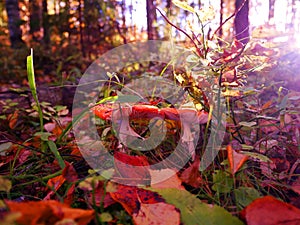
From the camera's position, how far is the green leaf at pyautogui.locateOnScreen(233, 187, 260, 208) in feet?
1.77

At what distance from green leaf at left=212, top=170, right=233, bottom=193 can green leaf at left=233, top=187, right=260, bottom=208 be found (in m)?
0.03

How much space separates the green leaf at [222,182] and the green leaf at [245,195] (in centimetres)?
3

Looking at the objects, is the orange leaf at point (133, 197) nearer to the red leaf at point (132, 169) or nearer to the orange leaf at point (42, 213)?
the red leaf at point (132, 169)

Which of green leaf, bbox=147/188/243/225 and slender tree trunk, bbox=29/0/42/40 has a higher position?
slender tree trunk, bbox=29/0/42/40

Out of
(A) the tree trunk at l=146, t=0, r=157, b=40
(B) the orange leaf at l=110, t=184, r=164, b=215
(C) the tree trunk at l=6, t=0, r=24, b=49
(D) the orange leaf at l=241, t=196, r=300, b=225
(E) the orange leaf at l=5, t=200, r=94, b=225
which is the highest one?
(C) the tree trunk at l=6, t=0, r=24, b=49

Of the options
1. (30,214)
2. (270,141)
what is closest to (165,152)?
(270,141)

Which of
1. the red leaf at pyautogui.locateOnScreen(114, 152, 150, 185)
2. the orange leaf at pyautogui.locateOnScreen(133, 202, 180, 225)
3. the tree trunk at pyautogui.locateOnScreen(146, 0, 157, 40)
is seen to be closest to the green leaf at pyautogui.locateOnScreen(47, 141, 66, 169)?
the red leaf at pyautogui.locateOnScreen(114, 152, 150, 185)

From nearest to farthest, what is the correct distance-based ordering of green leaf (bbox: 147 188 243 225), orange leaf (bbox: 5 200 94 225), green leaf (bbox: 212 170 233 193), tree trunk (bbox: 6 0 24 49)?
orange leaf (bbox: 5 200 94 225) → green leaf (bbox: 147 188 243 225) → green leaf (bbox: 212 170 233 193) → tree trunk (bbox: 6 0 24 49)

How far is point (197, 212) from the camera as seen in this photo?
49 cm

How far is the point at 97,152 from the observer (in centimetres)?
76

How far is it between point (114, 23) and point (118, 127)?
5444mm

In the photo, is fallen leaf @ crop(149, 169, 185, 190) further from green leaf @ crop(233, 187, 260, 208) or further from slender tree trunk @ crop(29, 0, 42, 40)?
slender tree trunk @ crop(29, 0, 42, 40)

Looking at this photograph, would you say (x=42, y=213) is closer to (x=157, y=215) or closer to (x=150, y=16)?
(x=157, y=215)

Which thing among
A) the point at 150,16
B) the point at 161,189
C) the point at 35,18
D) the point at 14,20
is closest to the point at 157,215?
the point at 161,189
